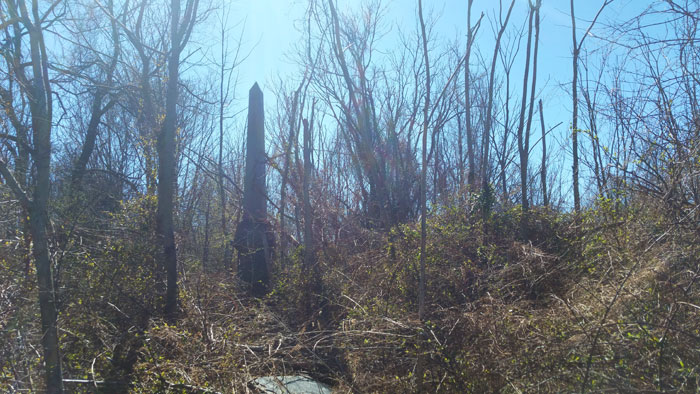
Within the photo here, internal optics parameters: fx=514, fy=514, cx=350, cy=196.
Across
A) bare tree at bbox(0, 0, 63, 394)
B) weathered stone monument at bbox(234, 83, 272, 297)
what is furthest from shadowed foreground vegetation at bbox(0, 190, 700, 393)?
weathered stone monument at bbox(234, 83, 272, 297)

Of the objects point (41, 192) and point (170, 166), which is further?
point (170, 166)

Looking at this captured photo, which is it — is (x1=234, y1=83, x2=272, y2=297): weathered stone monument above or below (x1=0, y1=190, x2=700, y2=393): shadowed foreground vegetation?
above

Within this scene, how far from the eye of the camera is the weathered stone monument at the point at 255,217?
8539mm

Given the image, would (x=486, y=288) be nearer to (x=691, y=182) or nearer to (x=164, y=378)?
(x=691, y=182)

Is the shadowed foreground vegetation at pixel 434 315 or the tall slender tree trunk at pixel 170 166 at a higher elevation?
the tall slender tree trunk at pixel 170 166

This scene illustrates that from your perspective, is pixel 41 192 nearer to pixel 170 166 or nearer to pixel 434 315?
pixel 170 166

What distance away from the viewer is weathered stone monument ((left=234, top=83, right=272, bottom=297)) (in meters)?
8.54

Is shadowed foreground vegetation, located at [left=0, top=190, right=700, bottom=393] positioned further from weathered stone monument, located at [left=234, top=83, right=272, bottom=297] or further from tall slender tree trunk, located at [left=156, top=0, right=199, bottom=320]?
weathered stone monument, located at [left=234, top=83, right=272, bottom=297]

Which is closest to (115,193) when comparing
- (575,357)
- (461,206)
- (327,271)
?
(327,271)

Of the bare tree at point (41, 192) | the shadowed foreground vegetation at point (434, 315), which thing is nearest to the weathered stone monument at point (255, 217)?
the shadowed foreground vegetation at point (434, 315)

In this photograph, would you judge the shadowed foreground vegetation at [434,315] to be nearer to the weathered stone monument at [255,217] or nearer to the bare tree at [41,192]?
the bare tree at [41,192]

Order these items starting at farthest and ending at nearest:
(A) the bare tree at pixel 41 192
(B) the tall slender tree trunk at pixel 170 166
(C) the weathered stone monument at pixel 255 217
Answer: (C) the weathered stone monument at pixel 255 217 → (B) the tall slender tree trunk at pixel 170 166 → (A) the bare tree at pixel 41 192

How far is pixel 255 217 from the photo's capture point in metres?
9.07

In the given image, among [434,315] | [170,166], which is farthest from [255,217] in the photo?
[434,315]
